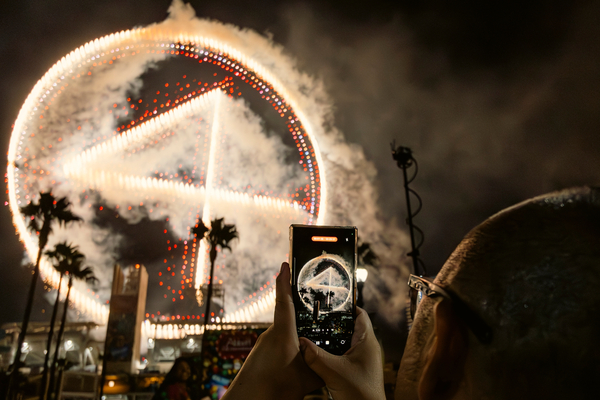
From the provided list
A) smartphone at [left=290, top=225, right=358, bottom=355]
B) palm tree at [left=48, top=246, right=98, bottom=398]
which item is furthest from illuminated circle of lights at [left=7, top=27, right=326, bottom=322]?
smartphone at [left=290, top=225, right=358, bottom=355]

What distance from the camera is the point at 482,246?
4.84ft

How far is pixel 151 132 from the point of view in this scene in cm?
4397

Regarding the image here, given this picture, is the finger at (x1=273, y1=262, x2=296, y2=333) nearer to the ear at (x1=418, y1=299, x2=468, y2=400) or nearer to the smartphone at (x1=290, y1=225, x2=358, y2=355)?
the smartphone at (x1=290, y1=225, x2=358, y2=355)

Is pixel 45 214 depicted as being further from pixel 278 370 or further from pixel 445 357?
pixel 445 357

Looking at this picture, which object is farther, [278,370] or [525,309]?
[278,370]

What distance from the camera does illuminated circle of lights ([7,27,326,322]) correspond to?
35406 millimetres

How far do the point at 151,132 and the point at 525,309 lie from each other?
46.6 m

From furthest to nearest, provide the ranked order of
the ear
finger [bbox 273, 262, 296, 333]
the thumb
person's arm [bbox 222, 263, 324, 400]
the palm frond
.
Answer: the palm frond, finger [bbox 273, 262, 296, 333], the thumb, person's arm [bbox 222, 263, 324, 400], the ear

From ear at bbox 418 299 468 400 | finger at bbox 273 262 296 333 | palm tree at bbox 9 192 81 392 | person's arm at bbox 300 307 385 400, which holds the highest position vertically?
palm tree at bbox 9 192 81 392

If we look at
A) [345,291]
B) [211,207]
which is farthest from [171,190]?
[345,291]

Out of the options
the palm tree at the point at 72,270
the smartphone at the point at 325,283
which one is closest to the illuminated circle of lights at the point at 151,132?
the palm tree at the point at 72,270

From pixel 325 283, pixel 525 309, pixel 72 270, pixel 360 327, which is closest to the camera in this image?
pixel 525 309

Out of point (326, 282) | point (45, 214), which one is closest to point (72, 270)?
point (45, 214)

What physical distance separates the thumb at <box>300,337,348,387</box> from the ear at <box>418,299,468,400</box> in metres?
1.05
